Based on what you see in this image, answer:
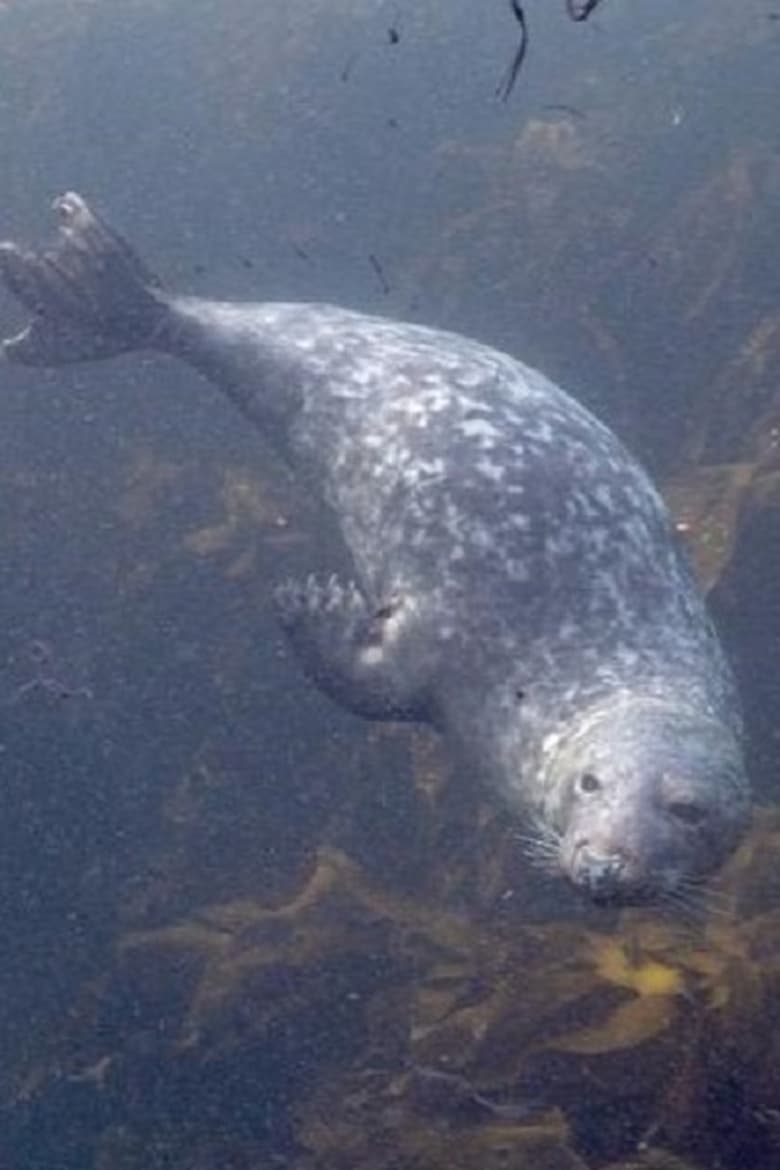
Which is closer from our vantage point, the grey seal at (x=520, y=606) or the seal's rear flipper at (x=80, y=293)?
the grey seal at (x=520, y=606)

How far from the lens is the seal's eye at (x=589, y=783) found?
401 cm

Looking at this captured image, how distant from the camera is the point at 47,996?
5.96 m

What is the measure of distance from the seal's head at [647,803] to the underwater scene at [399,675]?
0.05ft

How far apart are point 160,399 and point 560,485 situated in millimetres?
3764

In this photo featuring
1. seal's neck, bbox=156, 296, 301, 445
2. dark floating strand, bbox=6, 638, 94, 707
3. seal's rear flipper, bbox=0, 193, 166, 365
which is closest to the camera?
seal's neck, bbox=156, 296, 301, 445

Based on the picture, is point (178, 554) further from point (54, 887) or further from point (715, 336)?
point (715, 336)

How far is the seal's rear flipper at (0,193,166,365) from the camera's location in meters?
6.26

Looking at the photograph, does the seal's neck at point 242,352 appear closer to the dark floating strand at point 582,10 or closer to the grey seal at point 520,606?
the grey seal at point 520,606

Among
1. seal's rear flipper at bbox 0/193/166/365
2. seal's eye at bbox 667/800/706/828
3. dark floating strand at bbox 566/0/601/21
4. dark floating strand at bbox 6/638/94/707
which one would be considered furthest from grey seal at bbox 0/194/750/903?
dark floating strand at bbox 566/0/601/21

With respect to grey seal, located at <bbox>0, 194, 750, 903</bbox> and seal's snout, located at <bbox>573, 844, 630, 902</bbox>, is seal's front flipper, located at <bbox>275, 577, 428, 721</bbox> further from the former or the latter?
Answer: seal's snout, located at <bbox>573, 844, 630, 902</bbox>

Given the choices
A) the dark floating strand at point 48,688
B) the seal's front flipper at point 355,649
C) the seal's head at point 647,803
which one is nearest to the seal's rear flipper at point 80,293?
the dark floating strand at point 48,688

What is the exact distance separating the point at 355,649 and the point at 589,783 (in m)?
1.29

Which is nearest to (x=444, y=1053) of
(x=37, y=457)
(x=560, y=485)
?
(x=560, y=485)

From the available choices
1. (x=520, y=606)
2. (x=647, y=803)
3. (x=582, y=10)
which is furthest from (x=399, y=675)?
(x=582, y=10)
